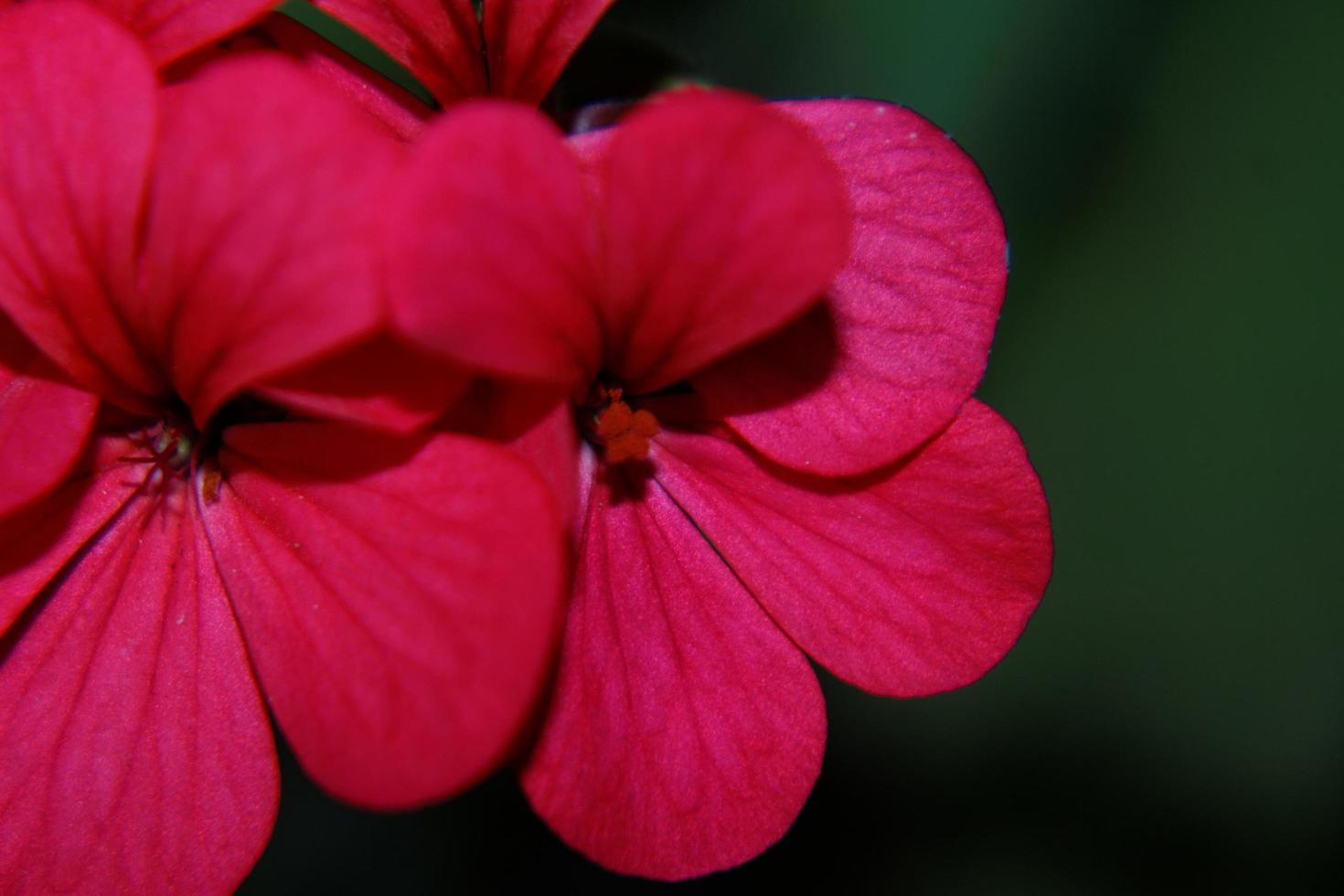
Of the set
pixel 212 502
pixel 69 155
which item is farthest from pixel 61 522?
pixel 69 155

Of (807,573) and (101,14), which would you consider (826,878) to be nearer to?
(807,573)

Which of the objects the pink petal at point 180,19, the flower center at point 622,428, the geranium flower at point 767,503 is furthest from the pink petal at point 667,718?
the pink petal at point 180,19

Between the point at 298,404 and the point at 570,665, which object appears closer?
the point at 298,404

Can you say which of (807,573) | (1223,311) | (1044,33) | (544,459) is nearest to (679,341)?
(544,459)

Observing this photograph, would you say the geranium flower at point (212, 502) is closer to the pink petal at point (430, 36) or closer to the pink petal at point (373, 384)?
the pink petal at point (373, 384)

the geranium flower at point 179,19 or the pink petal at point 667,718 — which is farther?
the pink petal at point 667,718

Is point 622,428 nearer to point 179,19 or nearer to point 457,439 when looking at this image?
point 457,439
